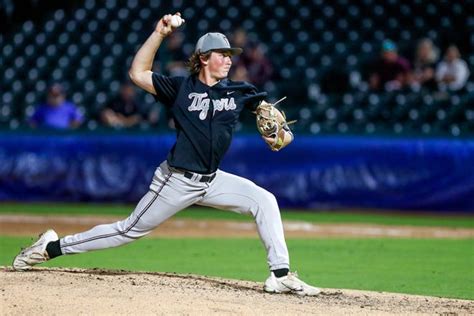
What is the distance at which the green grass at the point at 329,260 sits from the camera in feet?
23.4

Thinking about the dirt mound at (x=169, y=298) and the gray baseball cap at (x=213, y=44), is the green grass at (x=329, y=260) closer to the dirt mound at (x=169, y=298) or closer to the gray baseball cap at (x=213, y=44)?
the dirt mound at (x=169, y=298)

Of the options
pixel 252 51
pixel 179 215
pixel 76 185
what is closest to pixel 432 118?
pixel 252 51

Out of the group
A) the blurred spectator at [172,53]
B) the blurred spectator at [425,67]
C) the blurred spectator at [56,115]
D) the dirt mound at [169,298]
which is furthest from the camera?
the blurred spectator at [172,53]

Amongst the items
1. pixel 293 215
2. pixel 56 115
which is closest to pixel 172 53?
pixel 56 115

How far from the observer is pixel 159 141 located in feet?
41.4

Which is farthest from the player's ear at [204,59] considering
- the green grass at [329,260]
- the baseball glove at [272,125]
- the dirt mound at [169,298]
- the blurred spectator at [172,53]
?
the blurred spectator at [172,53]

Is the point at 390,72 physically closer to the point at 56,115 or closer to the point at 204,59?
the point at 56,115

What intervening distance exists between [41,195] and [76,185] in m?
0.55

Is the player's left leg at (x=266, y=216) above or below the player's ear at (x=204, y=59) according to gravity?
below

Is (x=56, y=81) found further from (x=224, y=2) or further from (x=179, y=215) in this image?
(x=179, y=215)

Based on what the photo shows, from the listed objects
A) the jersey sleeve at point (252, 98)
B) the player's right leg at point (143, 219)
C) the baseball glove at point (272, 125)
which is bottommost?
the player's right leg at point (143, 219)

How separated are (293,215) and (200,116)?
6166 millimetres

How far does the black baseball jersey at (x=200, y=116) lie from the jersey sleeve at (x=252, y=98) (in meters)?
0.01

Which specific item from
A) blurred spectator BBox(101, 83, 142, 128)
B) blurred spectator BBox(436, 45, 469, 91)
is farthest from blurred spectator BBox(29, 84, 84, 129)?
blurred spectator BBox(436, 45, 469, 91)
